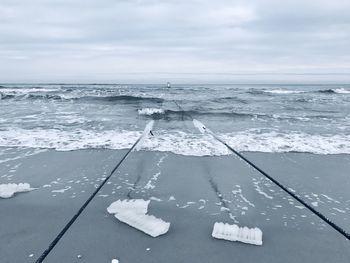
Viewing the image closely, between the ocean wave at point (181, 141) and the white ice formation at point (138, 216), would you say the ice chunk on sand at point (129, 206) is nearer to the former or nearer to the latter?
the white ice formation at point (138, 216)

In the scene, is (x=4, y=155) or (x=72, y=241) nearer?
(x=72, y=241)

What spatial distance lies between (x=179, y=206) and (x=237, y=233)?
1263 mm

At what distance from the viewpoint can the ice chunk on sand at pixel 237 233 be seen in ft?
13.9

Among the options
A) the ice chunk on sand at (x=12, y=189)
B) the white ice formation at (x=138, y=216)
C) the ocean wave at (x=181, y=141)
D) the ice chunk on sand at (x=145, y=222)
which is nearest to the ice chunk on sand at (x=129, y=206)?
the white ice formation at (x=138, y=216)

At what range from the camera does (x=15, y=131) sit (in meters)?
11.9

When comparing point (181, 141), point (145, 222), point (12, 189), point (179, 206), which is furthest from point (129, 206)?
point (181, 141)

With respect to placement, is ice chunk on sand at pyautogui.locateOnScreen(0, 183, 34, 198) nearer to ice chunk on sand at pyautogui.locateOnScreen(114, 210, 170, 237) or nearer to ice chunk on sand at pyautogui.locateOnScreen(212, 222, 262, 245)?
ice chunk on sand at pyautogui.locateOnScreen(114, 210, 170, 237)

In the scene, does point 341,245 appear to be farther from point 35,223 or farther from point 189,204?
point 35,223

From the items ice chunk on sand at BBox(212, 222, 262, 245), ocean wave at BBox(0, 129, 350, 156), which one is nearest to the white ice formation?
ice chunk on sand at BBox(212, 222, 262, 245)

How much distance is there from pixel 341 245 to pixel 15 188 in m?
5.55

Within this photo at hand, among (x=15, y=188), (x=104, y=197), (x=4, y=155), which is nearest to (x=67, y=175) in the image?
(x=15, y=188)

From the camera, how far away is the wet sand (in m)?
3.99

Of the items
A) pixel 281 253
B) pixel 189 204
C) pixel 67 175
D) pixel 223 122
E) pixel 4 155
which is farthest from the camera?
pixel 223 122

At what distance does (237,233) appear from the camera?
4.38 m
